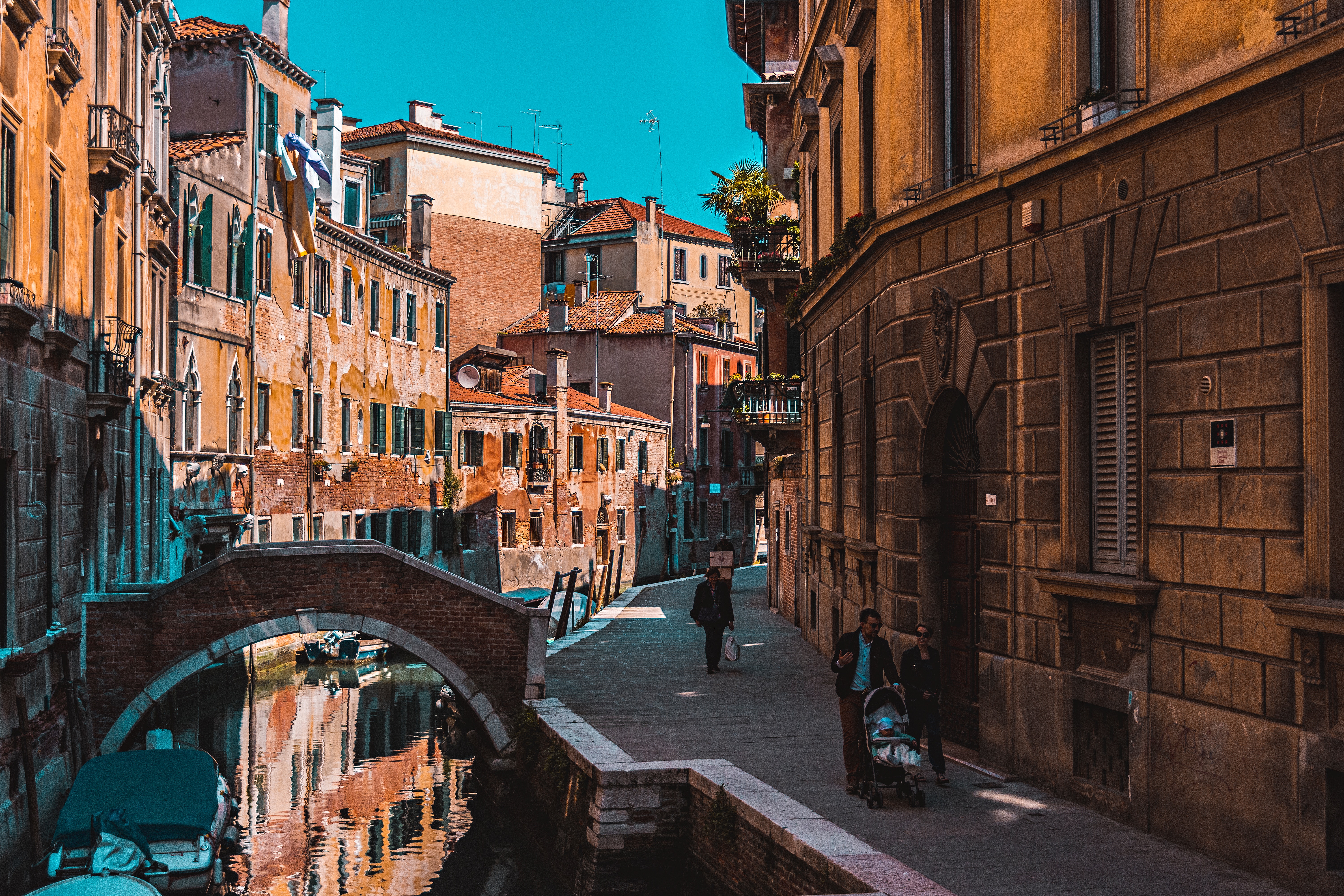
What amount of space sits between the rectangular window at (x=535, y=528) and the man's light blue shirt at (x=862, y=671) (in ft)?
109

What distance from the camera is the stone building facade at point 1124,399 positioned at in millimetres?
7195

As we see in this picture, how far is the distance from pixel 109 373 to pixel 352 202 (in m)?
22.7

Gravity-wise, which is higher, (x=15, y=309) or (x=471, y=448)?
(x=15, y=309)

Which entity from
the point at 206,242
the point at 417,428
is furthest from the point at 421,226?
the point at 206,242

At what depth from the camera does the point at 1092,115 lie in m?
9.22

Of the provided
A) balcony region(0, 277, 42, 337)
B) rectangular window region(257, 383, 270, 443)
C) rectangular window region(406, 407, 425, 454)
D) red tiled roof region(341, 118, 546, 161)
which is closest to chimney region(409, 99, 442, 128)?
red tiled roof region(341, 118, 546, 161)

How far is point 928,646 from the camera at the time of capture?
10.3 meters

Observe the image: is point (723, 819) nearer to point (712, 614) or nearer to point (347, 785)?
point (712, 614)

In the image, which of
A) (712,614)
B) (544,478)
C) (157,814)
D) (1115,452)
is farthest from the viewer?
(544,478)

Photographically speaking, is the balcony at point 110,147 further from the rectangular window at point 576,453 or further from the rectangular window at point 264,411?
the rectangular window at point 576,453

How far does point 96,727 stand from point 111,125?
23.9ft

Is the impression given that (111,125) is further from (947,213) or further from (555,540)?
(555,540)

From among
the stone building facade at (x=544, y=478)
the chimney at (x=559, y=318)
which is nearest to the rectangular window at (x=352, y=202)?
the stone building facade at (x=544, y=478)

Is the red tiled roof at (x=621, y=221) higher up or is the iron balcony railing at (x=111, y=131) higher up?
the red tiled roof at (x=621, y=221)
